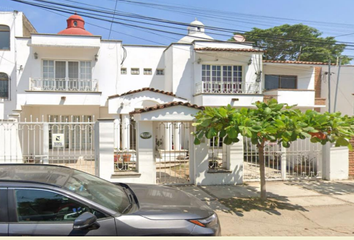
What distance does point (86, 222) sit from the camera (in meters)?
2.73

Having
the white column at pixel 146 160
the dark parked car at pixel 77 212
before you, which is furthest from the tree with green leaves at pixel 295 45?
the dark parked car at pixel 77 212

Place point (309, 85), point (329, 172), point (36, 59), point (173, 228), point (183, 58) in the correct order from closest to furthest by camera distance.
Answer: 1. point (173, 228)
2. point (329, 172)
3. point (36, 59)
4. point (183, 58)
5. point (309, 85)

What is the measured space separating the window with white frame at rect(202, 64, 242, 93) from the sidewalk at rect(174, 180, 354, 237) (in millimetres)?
7904

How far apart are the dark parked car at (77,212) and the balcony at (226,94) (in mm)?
11581

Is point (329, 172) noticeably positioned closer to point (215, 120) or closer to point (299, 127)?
point (299, 127)

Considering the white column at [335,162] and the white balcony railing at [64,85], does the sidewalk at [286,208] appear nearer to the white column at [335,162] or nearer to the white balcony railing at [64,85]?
the white column at [335,162]

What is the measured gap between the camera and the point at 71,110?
47.2 ft

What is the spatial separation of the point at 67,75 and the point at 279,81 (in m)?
13.3

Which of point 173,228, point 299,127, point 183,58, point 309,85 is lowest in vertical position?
point 173,228

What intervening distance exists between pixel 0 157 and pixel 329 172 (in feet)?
36.0

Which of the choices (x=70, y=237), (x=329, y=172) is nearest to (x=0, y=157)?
(x=70, y=237)

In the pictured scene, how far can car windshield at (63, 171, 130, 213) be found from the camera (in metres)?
3.17

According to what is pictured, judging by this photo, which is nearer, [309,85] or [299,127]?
[299,127]

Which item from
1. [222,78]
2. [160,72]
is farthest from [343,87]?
[160,72]
